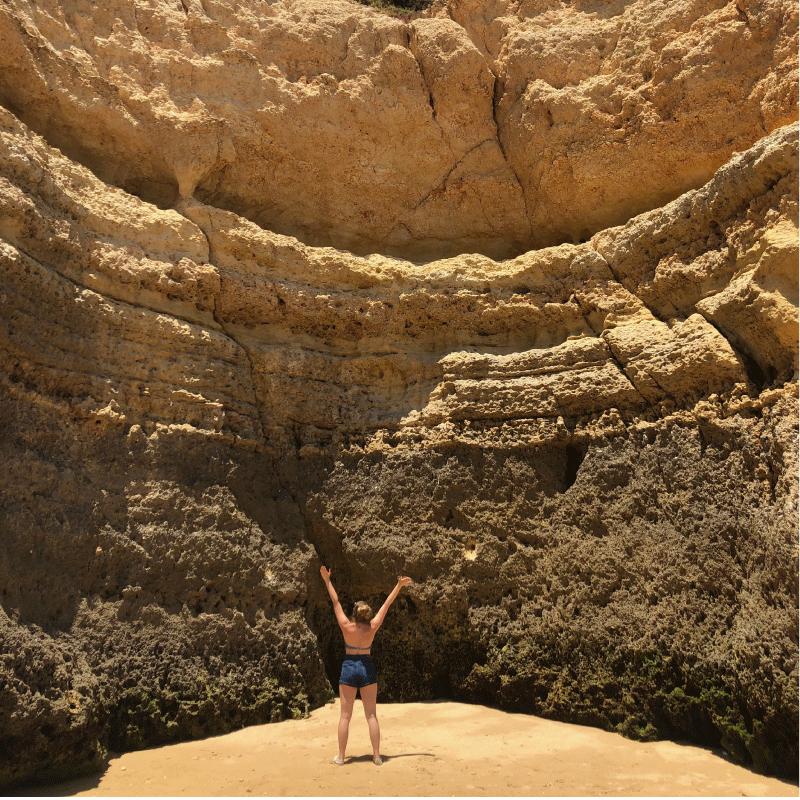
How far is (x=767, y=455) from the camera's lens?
16.2ft

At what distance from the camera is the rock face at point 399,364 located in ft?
16.5

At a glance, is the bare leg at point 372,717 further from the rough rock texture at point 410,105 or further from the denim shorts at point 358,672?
the rough rock texture at point 410,105

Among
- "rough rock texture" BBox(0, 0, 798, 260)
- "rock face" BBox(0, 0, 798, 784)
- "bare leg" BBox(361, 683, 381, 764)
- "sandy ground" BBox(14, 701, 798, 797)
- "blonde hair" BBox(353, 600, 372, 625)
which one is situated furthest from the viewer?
"rough rock texture" BBox(0, 0, 798, 260)

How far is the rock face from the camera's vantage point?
197 inches

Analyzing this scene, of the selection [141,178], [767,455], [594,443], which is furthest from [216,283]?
[767,455]

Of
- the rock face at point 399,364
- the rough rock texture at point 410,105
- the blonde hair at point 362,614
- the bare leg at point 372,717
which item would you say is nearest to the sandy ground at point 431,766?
the bare leg at point 372,717

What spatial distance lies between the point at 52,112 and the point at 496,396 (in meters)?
5.26

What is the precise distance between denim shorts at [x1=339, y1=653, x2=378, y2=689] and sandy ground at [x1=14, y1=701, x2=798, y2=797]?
1.66 ft

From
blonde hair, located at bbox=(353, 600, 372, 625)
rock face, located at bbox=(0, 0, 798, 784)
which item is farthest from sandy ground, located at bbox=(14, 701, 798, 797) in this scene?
blonde hair, located at bbox=(353, 600, 372, 625)

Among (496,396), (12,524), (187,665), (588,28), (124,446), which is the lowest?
(187,665)

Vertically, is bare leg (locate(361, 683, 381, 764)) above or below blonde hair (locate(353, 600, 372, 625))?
below

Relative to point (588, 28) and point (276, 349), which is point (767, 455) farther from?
point (588, 28)

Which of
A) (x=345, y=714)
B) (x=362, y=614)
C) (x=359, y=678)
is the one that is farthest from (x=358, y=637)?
(x=345, y=714)

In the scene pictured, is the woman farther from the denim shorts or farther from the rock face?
the rock face
